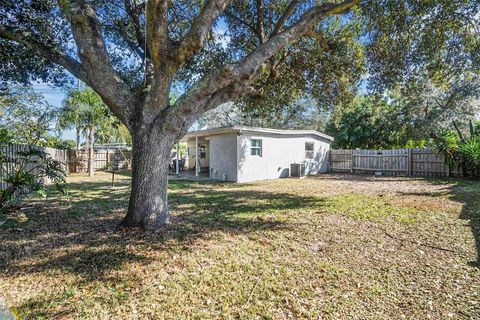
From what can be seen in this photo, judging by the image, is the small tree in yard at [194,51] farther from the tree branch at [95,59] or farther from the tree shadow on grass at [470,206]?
the tree shadow on grass at [470,206]

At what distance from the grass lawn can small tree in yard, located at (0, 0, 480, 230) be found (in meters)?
1.04

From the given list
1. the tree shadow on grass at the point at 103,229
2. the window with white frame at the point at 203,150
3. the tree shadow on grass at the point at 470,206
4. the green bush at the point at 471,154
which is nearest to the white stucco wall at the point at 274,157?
the tree shadow on grass at the point at 103,229

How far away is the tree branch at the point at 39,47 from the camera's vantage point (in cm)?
412

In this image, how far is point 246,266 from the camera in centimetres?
320

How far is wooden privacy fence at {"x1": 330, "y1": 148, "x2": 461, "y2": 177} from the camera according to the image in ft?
43.0

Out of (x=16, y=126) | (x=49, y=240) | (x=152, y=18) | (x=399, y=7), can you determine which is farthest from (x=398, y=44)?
(x=16, y=126)

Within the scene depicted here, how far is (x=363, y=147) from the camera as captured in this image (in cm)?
1945

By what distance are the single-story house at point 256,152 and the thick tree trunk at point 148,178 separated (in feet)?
25.3

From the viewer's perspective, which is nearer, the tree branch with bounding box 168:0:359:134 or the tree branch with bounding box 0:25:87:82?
the tree branch with bounding box 0:25:87:82

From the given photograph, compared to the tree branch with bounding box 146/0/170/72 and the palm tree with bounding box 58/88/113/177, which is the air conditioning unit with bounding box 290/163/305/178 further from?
the tree branch with bounding box 146/0/170/72

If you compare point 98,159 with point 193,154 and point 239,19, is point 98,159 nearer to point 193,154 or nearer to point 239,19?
point 193,154

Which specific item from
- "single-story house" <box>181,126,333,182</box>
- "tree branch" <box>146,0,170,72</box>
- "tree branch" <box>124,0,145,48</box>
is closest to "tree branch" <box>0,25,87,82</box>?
"tree branch" <box>146,0,170,72</box>

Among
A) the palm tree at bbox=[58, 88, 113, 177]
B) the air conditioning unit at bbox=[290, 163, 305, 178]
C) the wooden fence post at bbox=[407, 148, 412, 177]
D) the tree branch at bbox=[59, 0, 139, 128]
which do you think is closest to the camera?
the tree branch at bbox=[59, 0, 139, 128]

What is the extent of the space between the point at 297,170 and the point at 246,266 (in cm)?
1172
